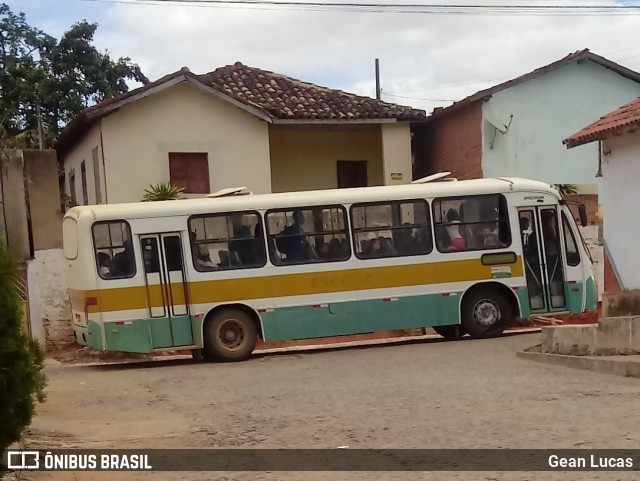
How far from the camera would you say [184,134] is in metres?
20.3

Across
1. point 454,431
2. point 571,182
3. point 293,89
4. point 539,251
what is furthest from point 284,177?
point 454,431

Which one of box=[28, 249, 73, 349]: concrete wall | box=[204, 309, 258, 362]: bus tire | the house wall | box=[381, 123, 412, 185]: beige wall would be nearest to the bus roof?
the house wall

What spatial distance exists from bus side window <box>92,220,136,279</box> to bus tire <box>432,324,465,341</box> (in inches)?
221

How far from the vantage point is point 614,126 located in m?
13.1

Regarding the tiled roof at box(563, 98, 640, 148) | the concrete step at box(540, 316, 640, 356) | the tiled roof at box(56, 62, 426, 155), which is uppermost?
the tiled roof at box(56, 62, 426, 155)

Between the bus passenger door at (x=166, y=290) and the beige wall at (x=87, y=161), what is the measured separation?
6.86m

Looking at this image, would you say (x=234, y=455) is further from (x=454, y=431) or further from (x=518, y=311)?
(x=518, y=311)

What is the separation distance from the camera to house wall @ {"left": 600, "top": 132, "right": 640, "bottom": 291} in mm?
13492

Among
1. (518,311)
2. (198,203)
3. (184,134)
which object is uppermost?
(184,134)

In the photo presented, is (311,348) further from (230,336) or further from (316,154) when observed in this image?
(316,154)

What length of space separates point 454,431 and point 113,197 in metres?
14.5

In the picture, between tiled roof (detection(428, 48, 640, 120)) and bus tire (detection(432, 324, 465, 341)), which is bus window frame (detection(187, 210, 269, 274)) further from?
tiled roof (detection(428, 48, 640, 120))

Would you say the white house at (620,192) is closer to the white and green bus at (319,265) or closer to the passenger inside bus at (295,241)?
the white and green bus at (319,265)

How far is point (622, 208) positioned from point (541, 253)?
65.9 inches
